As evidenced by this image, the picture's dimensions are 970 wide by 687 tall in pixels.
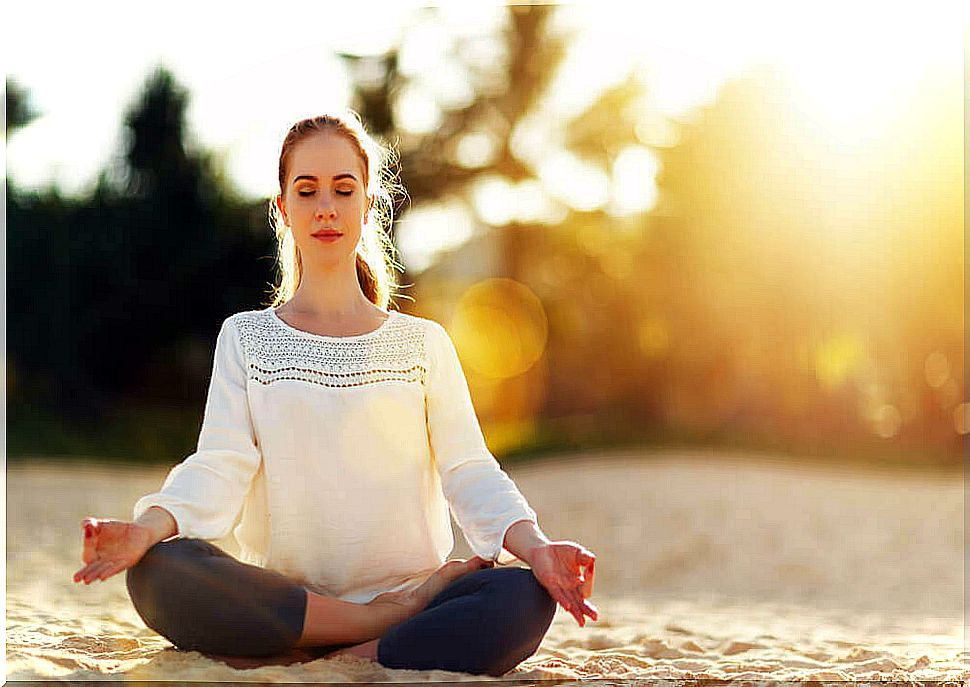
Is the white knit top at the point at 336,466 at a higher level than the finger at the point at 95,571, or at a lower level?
higher

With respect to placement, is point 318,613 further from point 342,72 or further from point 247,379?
point 342,72

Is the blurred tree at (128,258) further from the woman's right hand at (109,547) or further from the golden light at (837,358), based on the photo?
the woman's right hand at (109,547)

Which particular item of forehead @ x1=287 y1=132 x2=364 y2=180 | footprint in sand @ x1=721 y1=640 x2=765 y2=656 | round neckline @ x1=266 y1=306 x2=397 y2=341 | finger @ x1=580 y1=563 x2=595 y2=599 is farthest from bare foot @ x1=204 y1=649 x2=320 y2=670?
footprint in sand @ x1=721 y1=640 x2=765 y2=656

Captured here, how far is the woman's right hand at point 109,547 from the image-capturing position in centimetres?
246

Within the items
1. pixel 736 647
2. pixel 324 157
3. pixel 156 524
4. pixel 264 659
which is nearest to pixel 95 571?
pixel 156 524

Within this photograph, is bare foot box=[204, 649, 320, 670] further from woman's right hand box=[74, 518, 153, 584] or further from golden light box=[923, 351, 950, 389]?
golden light box=[923, 351, 950, 389]

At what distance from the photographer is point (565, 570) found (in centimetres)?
260

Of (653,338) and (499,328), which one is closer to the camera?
(653,338)

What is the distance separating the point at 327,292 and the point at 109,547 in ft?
2.85

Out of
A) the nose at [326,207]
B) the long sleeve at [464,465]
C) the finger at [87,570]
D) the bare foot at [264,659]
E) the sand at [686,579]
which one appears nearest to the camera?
the finger at [87,570]

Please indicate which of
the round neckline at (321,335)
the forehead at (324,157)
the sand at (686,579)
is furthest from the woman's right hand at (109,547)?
the forehead at (324,157)

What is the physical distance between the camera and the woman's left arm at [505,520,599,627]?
2.57m

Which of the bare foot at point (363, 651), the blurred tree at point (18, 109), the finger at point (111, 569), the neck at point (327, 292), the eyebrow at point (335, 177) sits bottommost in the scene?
the bare foot at point (363, 651)

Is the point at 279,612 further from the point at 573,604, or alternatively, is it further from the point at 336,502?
the point at 573,604
